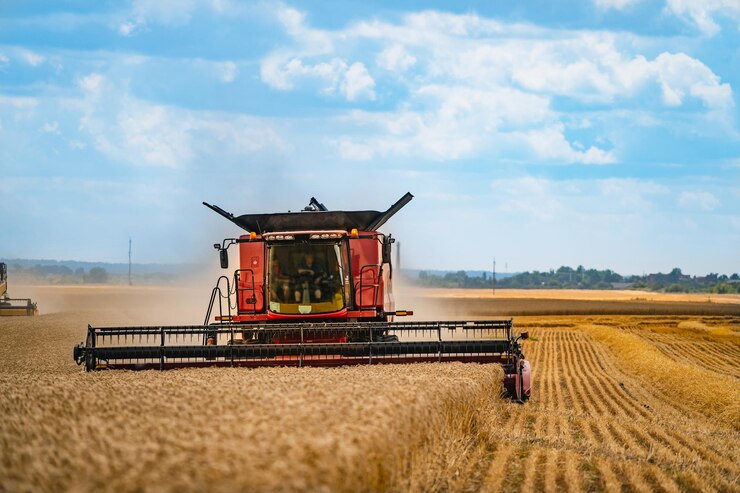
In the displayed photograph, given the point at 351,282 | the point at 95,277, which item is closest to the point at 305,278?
the point at 351,282

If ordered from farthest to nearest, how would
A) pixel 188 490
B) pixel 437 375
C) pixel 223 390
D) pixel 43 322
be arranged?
pixel 43 322 < pixel 437 375 < pixel 223 390 < pixel 188 490

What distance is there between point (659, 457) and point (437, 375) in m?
2.69

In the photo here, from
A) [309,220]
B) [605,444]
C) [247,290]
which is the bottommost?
[605,444]

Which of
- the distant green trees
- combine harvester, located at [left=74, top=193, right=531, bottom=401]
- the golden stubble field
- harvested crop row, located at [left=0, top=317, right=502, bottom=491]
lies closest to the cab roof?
combine harvester, located at [left=74, top=193, right=531, bottom=401]

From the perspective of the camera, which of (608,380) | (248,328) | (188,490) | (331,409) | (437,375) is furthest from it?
(608,380)

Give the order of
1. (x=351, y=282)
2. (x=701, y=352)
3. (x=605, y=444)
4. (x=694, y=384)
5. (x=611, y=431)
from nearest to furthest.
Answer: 1. (x=605, y=444)
2. (x=611, y=431)
3. (x=351, y=282)
4. (x=694, y=384)
5. (x=701, y=352)

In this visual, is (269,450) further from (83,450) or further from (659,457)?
(659,457)

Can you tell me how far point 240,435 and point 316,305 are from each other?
10096 millimetres

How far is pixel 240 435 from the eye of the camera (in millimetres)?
5773

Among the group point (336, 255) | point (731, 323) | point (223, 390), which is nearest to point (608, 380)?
point (336, 255)

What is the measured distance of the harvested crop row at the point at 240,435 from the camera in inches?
200

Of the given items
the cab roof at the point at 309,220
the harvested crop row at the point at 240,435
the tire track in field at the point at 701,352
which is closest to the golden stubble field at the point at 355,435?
the harvested crop row at the point at 240,435

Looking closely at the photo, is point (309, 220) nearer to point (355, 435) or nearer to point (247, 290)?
point (247, 290)

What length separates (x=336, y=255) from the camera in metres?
16.0
